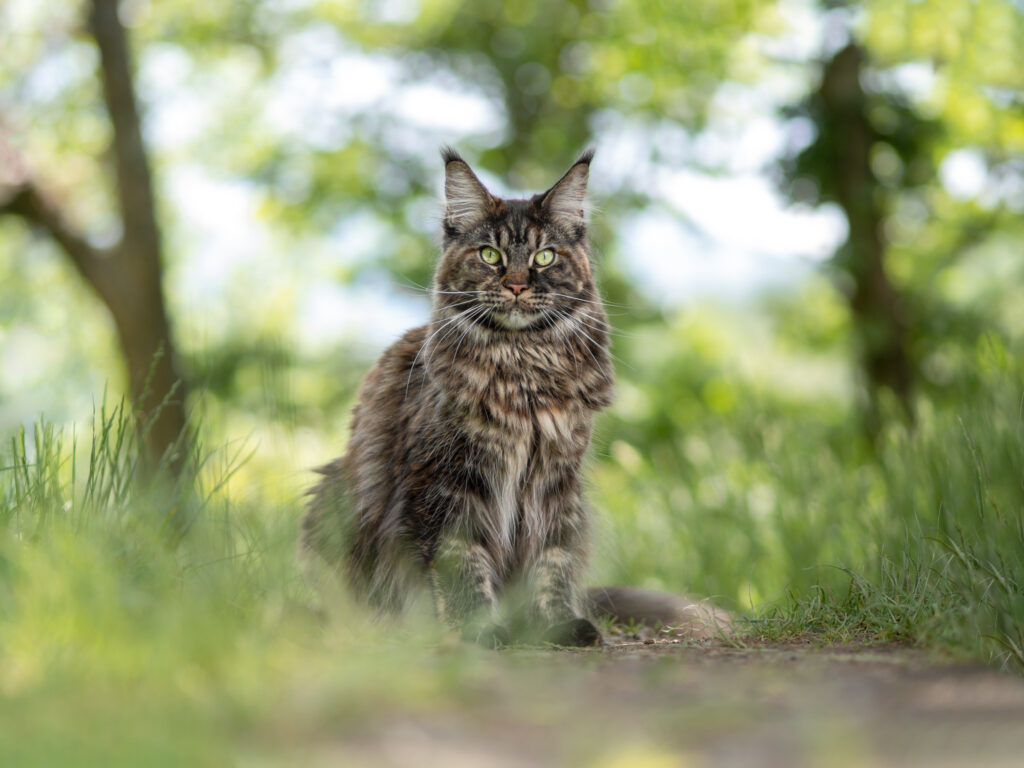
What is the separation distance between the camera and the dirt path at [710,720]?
1457 millimetres

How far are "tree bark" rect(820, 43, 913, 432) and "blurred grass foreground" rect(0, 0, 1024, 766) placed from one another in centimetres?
4

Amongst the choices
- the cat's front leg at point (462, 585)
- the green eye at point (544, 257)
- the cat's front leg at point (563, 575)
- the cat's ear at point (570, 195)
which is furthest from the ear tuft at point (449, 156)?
the cat's front leg at point (462, 585)

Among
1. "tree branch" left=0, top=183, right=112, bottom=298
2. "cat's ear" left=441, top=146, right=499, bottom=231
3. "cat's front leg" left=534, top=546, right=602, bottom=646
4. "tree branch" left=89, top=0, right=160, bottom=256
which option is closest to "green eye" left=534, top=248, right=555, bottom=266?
"cat's ear" left=441, top=146, right=499, bottom=231

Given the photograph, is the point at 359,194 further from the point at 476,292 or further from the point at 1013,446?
the point at 1013,446

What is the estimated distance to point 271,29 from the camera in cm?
1067

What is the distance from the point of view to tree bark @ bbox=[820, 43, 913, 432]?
8.22 metres

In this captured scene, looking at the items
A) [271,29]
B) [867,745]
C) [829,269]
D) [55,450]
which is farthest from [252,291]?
[867,745]

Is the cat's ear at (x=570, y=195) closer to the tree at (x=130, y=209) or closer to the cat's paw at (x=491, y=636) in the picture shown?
the cat's paw at (x=491, y=636)

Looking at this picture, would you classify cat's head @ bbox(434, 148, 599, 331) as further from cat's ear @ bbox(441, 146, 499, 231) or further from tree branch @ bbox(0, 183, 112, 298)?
tree branch @ bbox(0, 183, 112, 298)

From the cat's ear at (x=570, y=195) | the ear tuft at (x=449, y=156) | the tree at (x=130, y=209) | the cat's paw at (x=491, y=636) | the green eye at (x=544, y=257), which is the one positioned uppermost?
the tree at (x=130, y=209)

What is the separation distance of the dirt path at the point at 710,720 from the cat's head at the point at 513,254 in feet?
5.01

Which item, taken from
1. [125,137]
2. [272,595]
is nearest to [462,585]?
[272,595]

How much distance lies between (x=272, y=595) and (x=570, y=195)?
1979 millimetres

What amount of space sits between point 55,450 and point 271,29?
29.3ft
